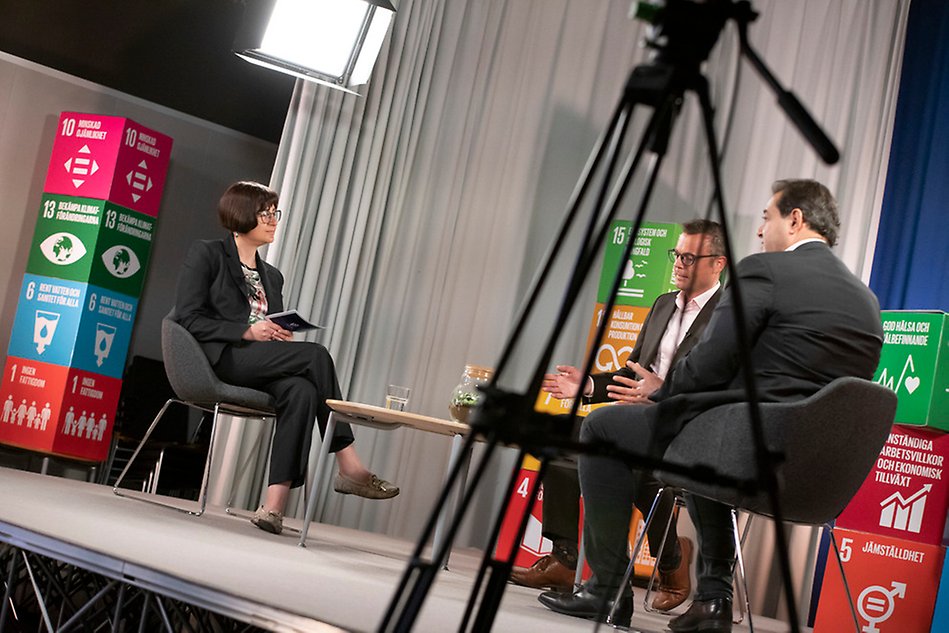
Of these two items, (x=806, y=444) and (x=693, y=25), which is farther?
(x=806, y=444)

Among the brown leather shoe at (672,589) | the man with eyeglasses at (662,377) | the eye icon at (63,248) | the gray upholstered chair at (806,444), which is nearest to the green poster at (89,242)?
the eye icon at (63,248)

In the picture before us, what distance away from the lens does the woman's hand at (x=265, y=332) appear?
Result: 13.7ft

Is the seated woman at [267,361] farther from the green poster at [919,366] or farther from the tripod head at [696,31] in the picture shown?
the tripod head at [696,31]

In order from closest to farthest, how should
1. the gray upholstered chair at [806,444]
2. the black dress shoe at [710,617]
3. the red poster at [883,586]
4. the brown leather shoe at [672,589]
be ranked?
the gray upholstered chair at [806,444]
the black dress shoe at [710,617]
the red poster at [883,586]
the brown leather shoe at [672,589]

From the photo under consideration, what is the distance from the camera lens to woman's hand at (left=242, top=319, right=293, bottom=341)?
4176mm

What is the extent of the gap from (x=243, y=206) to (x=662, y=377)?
→ 6.45 ft

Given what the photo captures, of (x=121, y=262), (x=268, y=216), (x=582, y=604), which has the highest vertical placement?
(x=268, y=216)

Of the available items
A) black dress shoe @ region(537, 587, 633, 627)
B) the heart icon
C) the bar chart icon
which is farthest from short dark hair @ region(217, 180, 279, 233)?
the bar chart icon

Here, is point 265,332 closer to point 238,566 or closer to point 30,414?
point 238,566

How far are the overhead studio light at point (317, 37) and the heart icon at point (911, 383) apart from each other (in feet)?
9.91

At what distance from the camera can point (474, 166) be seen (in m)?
6.18

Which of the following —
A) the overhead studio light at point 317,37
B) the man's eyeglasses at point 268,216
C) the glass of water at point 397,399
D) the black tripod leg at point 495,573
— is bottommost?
the black tripod leg at point 495,573

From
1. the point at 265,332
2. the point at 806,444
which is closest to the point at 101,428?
the point at 265,332

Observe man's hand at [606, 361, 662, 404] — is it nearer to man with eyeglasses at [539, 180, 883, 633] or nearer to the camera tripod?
man with eyeglasses at [539, 180, 883, 633]
